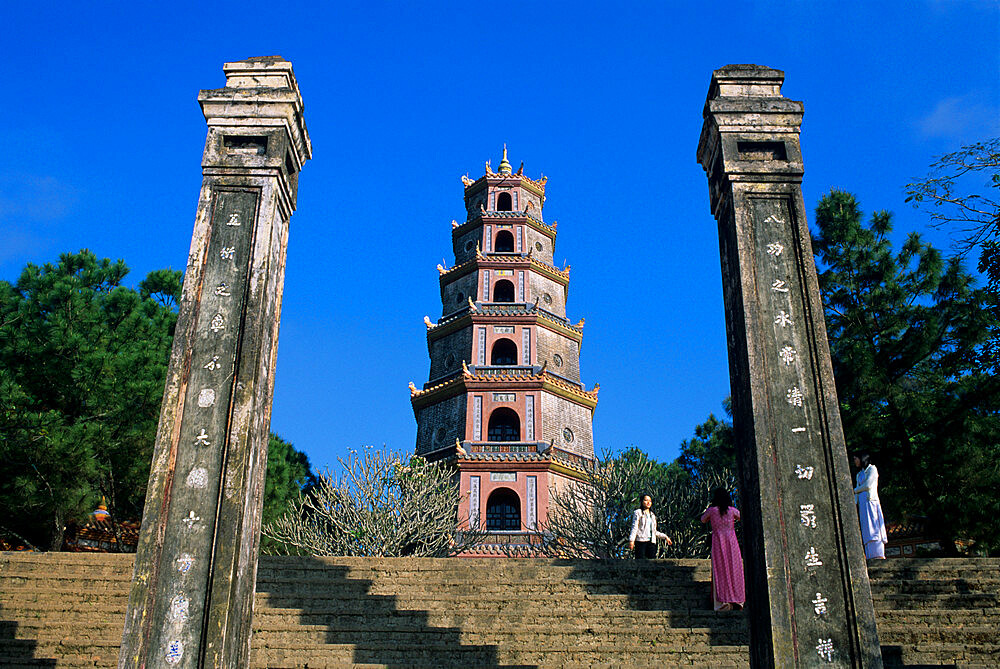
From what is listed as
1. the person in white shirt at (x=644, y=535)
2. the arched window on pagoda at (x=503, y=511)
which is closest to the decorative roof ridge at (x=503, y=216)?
the arched window on pagoda at (x=503, y=511)

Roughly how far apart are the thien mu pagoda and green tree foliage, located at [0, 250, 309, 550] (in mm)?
7939

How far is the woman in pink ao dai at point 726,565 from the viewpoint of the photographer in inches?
313

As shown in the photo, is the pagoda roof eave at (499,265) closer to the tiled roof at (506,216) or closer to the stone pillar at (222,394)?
the tiled roof at (506,216)

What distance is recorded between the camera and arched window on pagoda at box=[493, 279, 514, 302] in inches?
950

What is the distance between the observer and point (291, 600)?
8.16 meters

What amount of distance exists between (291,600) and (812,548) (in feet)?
16.6

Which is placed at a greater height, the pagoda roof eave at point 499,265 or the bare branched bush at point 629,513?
the pagoda roof eave at point 499,265

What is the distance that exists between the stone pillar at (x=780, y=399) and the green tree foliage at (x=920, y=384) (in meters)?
7.44

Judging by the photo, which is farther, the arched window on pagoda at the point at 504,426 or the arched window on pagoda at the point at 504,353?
the arched window on pagoda at the point at 504,353

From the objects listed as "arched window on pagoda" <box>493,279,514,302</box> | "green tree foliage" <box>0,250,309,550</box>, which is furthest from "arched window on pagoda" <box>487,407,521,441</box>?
"green tree foliage" <box>0,250,309,550</box>

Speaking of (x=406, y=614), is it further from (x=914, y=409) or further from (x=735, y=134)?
(x=914, y=409)

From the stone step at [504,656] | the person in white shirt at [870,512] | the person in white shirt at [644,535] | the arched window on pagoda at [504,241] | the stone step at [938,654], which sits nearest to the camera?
the stone step at [938,654]

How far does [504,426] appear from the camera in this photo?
22297mm

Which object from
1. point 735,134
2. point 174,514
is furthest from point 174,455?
point 735,134
